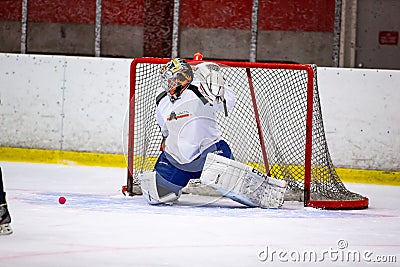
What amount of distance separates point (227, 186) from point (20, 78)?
10.9 ft

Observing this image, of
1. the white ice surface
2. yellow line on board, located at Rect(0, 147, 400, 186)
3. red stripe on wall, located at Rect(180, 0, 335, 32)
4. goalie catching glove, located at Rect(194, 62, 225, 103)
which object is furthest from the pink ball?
red stripe on wall, located at Rect(180, 0, 335, 32)

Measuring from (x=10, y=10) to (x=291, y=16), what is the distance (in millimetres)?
3596

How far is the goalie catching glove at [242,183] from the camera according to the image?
4898 mm

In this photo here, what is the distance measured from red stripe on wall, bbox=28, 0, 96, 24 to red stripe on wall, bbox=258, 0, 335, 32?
2190mm

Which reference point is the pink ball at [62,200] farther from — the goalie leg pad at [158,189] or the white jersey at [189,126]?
the white jersey at [189,126]

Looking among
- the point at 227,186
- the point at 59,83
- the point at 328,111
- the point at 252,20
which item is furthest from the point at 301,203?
the point at 252,20

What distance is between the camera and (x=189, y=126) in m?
5.12

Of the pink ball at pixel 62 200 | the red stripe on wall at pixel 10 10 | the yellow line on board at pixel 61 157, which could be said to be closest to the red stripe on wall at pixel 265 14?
the red stripe on wall at pixel 10 10

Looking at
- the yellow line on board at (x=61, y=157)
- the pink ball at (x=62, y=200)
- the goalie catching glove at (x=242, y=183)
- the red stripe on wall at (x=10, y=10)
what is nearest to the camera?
the goalie catching glove at (x=242, y=183)

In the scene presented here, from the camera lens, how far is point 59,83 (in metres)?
7.61

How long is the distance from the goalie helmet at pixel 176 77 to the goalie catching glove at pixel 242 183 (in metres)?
0.45

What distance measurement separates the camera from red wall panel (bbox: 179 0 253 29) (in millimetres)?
11297

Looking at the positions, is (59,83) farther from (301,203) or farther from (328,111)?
(301,203)

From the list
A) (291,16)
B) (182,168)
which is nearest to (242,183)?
(182,168)
